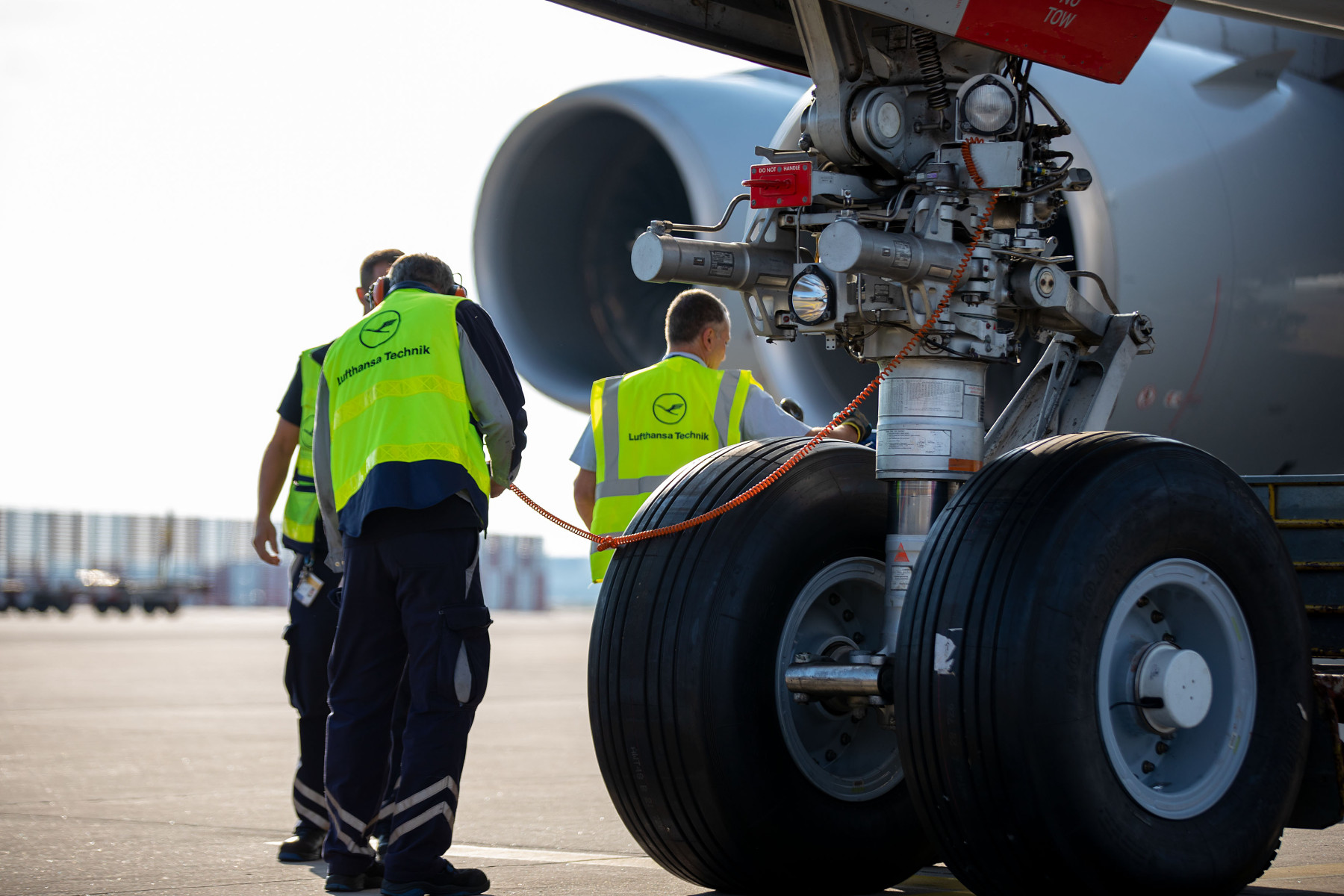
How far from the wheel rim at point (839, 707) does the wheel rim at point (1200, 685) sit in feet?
2.01

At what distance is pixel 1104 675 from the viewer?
3.15 metres

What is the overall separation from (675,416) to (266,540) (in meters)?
1.41

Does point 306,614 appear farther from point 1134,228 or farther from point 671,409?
point 1134,228

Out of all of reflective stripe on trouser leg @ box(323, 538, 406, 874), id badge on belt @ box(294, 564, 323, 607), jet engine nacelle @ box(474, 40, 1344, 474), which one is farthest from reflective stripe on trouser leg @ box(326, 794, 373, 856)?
jet engine nacelle @ box(474, 40, 1344, 474)

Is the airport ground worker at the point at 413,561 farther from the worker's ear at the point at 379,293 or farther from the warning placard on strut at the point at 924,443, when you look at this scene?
the warning placard on strut at the point at 924,443

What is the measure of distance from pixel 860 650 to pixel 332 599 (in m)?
1.50

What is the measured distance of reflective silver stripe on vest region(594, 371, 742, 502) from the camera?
16.1 ft

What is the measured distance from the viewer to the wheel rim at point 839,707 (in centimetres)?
371

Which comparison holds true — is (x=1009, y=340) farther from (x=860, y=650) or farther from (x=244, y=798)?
(x=244, y=798)

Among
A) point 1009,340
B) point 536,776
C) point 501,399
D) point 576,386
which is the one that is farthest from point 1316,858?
point 576,386

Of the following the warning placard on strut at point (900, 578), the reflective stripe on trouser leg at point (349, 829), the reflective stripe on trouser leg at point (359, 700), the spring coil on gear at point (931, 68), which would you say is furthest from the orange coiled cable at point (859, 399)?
the reflective stripe on trouser leg at point (349, 829)

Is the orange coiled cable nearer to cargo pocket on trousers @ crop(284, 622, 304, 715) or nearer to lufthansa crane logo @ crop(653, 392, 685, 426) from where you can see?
lufthansa crane logo @ crop(653, 392, 685, 426)

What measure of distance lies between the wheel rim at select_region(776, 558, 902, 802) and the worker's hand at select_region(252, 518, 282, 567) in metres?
2.07

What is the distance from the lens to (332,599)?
14.7 feet
